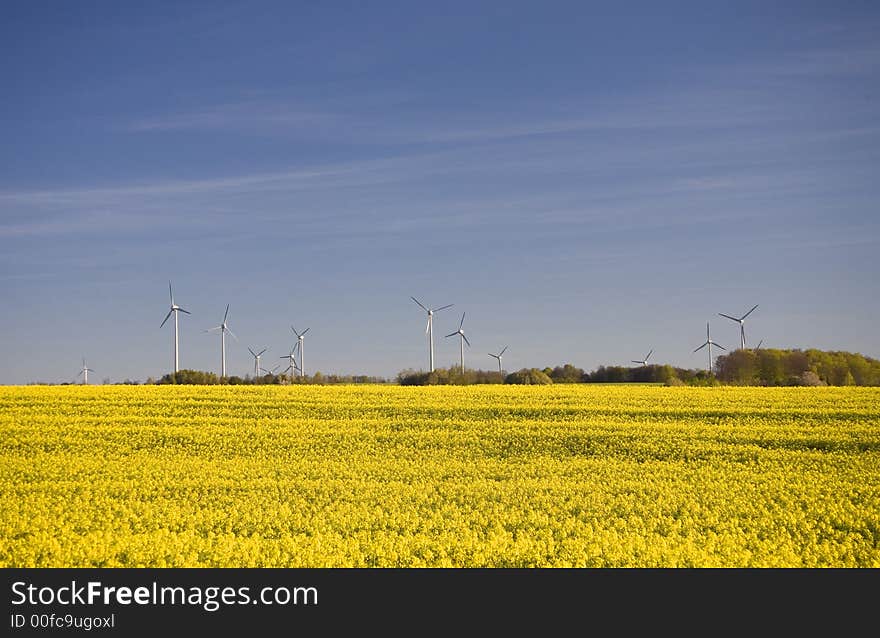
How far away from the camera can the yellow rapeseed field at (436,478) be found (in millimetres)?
19641

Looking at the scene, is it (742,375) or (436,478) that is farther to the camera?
(742,375)

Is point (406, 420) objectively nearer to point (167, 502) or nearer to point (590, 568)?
point (167, 502)
